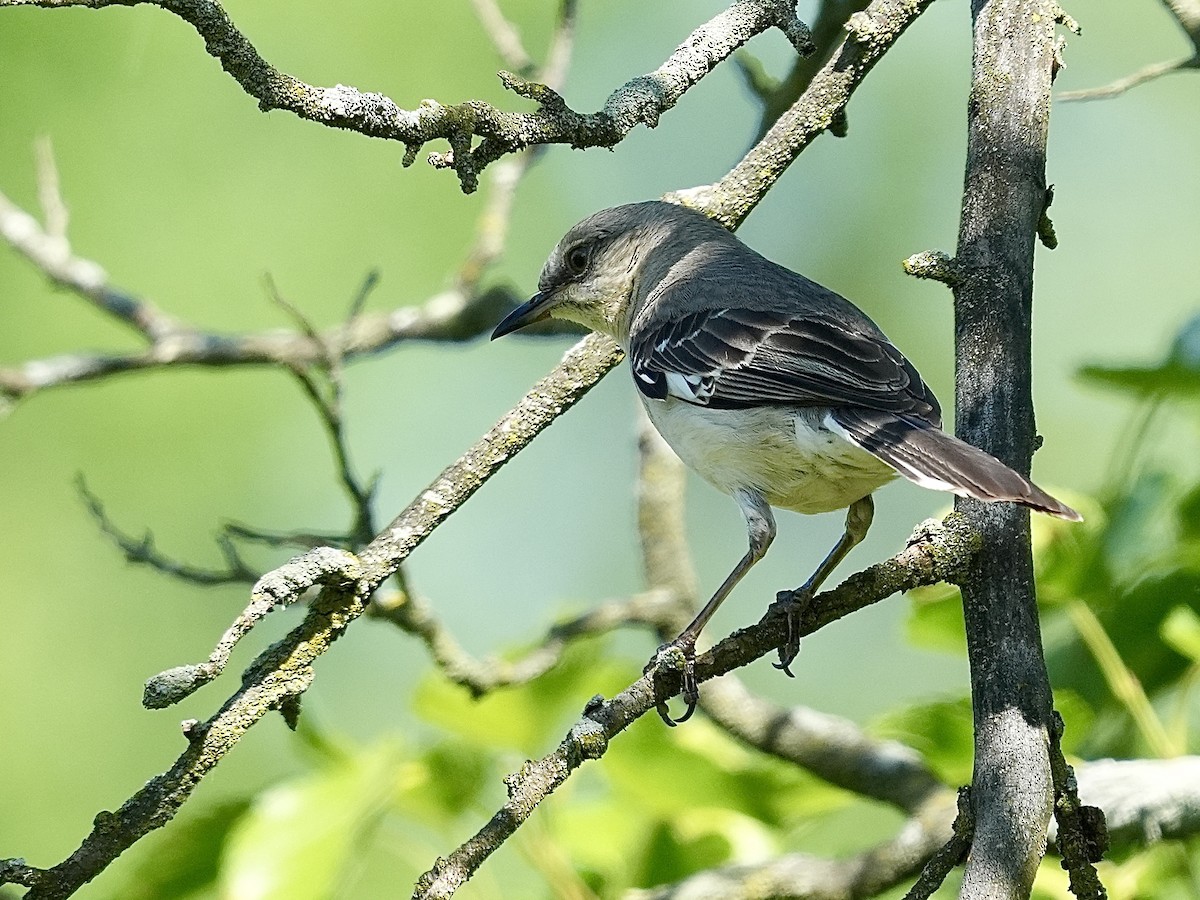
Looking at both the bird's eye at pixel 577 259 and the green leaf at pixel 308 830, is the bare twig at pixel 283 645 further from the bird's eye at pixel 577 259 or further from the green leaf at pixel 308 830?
the bird's eye at pixel 577 259

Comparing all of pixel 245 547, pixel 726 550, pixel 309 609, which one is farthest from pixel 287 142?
pixel 309 609

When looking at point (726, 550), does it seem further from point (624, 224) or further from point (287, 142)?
point (624, 224)

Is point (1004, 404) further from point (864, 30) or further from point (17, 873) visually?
point (17, 873)

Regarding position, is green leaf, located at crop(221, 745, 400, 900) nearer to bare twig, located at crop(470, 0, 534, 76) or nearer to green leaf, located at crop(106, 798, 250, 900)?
green leaf, located at crop(106, 798, 250, 900)

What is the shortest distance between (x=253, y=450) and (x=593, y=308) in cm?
609

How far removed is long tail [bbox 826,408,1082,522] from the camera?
7.96ft

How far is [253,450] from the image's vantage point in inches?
415

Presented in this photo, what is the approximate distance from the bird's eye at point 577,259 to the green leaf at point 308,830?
94.9 inches

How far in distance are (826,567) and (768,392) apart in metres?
0.56

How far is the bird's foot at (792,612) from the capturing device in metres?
2.78

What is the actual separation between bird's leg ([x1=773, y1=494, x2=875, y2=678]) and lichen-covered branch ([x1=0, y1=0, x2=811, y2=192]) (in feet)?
3.77

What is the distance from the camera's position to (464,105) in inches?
93.7

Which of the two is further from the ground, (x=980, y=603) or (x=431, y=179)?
(x=431, y=179)

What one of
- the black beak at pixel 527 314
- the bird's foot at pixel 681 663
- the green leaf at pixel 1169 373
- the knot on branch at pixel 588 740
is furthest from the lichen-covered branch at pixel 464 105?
the black beak at pixel 527 314
